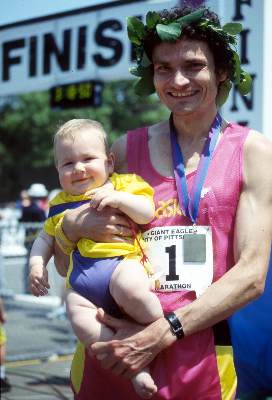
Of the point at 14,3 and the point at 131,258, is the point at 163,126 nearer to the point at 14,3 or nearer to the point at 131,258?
the point at 131,258

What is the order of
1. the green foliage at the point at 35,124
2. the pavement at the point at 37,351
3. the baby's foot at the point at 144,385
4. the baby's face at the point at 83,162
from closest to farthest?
1. the baby's foot at the point at 144,385
2. the baby's face at the point at 83,162
3. the pavement at the point at 37,351
4. the green foliage at the point at 35,124

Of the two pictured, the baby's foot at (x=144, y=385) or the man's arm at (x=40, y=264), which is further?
the man's arm at (x=40, y=264)

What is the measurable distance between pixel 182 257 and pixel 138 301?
0.23 metres

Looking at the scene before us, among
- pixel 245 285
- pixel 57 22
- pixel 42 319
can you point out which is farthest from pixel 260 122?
pixel 42 319

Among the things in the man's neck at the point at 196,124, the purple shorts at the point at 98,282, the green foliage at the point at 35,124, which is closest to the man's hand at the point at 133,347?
the purple shorts at the point at 98,282

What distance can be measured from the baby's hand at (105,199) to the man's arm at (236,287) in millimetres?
351

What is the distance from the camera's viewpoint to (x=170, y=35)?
2230 millimetres

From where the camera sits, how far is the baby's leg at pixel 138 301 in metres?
2.10

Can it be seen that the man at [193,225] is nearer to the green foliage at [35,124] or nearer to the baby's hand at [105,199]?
the baby's hand at [105,199]

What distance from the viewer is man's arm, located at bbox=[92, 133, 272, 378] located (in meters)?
2.09

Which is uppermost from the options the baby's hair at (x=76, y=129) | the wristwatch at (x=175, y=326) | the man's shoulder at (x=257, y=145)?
the baby's hair at (x=76, y=129)

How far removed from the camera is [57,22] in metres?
8.55

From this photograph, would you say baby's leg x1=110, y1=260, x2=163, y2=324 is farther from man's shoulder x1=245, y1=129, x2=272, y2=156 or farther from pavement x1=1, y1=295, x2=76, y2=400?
pavement x1=1, y1=295, x2=76, y2=400

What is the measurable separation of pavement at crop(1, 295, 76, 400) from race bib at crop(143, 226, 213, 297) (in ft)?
11.9
